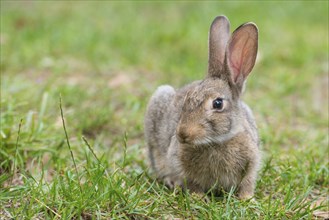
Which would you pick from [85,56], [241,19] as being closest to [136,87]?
[85,56]

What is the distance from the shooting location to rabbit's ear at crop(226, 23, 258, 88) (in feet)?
15.7

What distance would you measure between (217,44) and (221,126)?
2.36 ft

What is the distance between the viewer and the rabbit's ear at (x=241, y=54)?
15.7 ft

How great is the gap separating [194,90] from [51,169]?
1299 millimetres

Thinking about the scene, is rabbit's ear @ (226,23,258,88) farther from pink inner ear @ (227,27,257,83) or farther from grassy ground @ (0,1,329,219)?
grassy ground @ (0,1,329,219)

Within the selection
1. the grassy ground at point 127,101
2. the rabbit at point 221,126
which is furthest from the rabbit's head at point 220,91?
the grassy ground at point 127,101

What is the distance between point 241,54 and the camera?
4.84 meters

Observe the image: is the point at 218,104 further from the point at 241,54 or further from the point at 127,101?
the point at 127,101

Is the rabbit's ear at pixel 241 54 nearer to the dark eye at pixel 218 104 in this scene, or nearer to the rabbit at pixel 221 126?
the rabbit at pixel 221 126

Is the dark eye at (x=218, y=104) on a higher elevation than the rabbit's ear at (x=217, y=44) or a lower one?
lower

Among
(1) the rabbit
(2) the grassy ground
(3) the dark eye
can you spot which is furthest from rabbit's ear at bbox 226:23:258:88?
(2) the grassy ground

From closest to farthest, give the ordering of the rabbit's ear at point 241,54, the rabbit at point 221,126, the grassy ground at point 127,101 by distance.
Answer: the grassy ground at point 127,101 < the rabbit at point 221,126 < the rabbit's ear at point 241,54

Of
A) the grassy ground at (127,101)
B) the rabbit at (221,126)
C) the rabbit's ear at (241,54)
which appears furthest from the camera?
the rabbit's ear at (241,54)

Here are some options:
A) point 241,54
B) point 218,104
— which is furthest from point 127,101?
point 218,104
